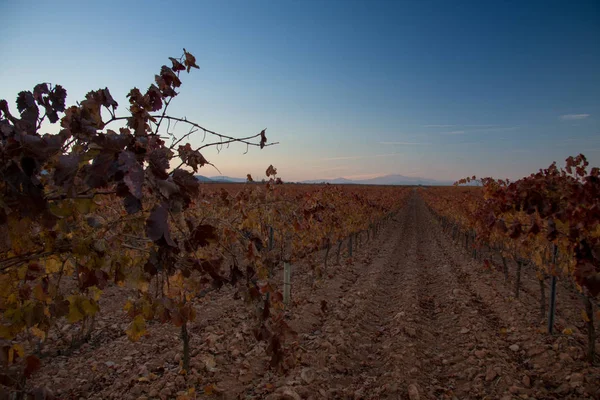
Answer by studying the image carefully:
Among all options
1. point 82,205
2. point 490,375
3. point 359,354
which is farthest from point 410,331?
point 82,205

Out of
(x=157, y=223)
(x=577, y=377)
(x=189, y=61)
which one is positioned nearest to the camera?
(x=157, y=223)

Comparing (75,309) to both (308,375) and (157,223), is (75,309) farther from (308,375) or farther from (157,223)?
(308,375)

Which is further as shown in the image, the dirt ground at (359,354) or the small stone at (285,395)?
the dirt ground at (359,354)

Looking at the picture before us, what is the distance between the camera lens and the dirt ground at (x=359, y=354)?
4.04m

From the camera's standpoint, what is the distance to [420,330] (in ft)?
19.4

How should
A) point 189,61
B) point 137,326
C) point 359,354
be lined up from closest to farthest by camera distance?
1. point 189,61
2. point 137,326
3. point 359,354

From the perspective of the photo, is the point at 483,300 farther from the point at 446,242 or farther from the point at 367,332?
the point at 446,242

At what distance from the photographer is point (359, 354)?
504 centimetres

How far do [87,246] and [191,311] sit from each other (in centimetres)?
74

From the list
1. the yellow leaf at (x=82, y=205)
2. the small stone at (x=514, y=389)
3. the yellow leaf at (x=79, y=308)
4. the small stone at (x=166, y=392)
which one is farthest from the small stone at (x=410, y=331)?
the yellow leaf at (x=82, y=205)

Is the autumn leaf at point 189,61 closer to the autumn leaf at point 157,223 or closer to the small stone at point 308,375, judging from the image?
the autumn leaf at point 157,223

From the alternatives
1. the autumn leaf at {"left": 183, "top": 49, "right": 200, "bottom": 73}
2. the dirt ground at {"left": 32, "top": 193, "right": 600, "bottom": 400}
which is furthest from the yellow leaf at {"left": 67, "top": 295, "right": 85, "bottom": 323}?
the dirt ground at {"left": 32, "top": 193, "right": 600, "bottom": 400}

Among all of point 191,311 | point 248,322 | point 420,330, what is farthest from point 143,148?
point 420,330

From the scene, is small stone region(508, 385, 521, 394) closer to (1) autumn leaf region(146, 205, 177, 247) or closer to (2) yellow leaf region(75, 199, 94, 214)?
(1) autumn leaf region(146, 205, 177, 247)
